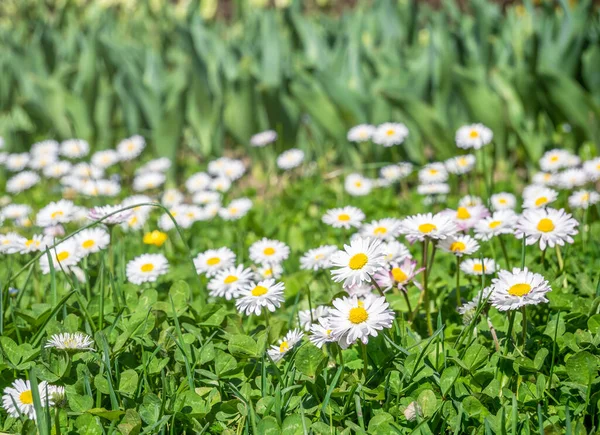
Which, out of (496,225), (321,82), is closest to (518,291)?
(496,225)

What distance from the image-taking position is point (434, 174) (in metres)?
2.74

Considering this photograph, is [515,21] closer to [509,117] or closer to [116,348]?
[509,117]

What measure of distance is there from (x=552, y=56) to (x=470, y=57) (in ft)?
1.44

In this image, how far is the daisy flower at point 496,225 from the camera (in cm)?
171

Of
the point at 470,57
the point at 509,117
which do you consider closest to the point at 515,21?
the point at 470,57

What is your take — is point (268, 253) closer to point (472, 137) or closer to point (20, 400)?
point (20, 400)

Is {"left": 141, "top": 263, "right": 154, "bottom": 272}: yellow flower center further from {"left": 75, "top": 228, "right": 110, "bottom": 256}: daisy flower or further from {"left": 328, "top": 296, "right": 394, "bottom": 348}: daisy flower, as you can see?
{"left": 328, "top": 296, "right": 394, "bottom": 348}: daisy flower

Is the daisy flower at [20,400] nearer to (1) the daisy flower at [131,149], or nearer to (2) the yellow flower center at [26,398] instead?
(2) the yellow flower center at [26,398]

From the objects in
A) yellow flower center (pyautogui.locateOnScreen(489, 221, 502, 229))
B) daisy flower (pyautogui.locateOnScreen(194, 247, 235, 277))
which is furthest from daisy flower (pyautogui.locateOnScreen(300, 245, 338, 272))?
yellow flower center (pyautogui.locateOnScreen(489, 221, 502, 229))

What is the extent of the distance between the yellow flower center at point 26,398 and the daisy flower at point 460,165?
6.29ft

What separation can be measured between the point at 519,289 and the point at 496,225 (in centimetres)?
44

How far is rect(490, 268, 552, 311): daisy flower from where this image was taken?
50.6 inches

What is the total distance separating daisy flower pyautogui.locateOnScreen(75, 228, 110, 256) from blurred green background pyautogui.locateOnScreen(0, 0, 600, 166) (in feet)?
5.54

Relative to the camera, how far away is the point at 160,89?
12.6 feet
